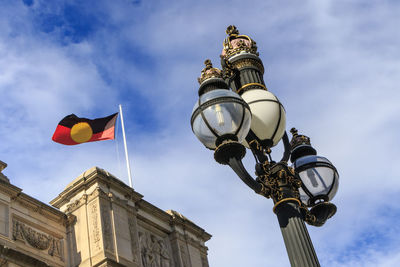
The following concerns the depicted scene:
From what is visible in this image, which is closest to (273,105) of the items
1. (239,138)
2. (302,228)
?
(239,138)

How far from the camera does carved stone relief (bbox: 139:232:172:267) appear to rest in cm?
1950

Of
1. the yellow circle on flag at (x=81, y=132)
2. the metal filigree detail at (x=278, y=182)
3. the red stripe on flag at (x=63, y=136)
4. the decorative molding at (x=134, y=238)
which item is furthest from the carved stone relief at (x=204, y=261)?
the metal filigree detail at (x=278, y=182)

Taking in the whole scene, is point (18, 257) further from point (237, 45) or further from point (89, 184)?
point (237, 45)

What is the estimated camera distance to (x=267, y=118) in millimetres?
6086

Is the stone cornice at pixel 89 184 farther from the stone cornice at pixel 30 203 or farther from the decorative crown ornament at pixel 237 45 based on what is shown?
the decorative crown ornament at pixel 237 45

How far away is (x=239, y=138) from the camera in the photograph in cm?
546

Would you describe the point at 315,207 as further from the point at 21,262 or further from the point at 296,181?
the point at 21,262

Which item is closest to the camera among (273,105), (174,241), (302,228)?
(302,228)

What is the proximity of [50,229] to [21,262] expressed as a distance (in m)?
2.26

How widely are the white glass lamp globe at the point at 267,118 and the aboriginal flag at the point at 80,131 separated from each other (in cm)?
1561

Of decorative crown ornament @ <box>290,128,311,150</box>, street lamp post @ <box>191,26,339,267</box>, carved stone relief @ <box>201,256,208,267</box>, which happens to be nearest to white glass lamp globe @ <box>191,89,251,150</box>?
street lamp post @ <box>191,26,339,267</box>

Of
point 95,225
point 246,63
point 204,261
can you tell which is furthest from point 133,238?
point 246,63

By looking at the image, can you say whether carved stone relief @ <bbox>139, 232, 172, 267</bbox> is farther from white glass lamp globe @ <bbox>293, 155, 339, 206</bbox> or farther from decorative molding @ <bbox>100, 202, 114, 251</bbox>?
white glass lamp globe @ <bbox>293, 155, 339, 206</bbox>

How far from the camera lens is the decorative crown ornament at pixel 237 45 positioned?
23.3 feet
